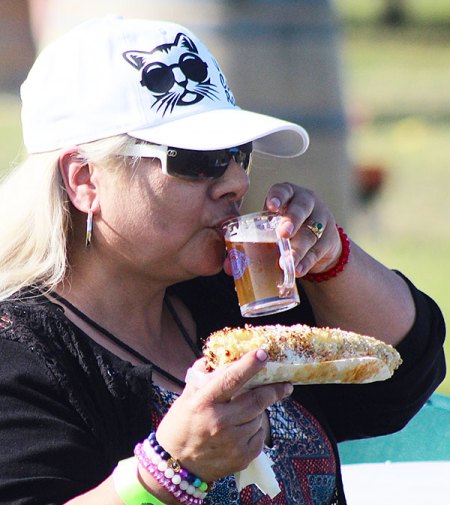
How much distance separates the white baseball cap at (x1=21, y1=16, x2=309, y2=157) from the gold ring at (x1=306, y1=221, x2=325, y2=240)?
23cm

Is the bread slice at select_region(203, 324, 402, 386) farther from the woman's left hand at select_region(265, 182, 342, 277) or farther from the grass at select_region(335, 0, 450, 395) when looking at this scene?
the grass at select_region(335, 0, 450, 395)

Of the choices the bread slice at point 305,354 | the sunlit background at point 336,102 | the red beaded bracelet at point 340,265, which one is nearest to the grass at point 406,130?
the sunlit background at point 336,102

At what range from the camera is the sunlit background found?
196 inches

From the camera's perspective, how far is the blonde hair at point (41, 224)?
7.66 feet

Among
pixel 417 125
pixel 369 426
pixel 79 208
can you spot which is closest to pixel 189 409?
pixel 79 208

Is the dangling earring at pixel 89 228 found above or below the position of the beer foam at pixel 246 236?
below

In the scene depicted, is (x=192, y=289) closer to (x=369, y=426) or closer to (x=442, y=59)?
(x=369, y=426)

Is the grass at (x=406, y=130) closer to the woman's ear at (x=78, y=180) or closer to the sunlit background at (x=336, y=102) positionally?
the sunlit background at (x=336, y=102)

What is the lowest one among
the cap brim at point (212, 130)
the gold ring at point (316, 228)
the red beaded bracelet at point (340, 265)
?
the red beaded bracelet at point (340, 265)

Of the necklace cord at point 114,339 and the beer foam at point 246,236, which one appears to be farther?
the necklace cord at point 114,339

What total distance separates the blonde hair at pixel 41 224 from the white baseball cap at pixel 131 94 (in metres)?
0.03

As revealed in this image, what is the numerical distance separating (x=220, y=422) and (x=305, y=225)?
752mm

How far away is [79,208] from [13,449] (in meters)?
0.57

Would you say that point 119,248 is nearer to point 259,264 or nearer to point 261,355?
point 259,264
